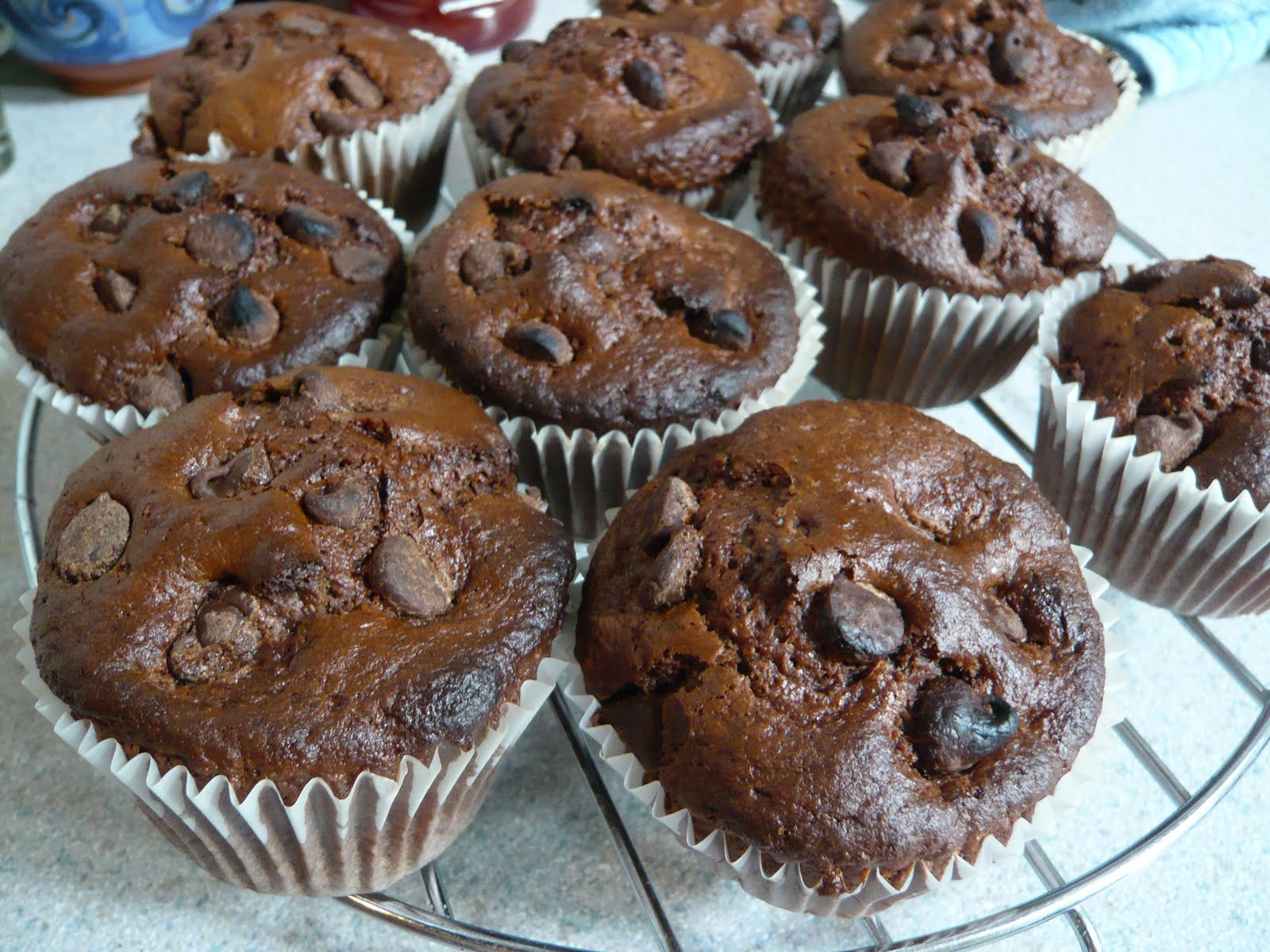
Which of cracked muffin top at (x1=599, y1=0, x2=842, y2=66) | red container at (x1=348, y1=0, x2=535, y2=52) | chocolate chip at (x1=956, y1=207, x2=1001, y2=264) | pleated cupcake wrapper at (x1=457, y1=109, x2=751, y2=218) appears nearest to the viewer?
chocolate chip at (x1=956, y1=207, x2=1001, y2=264)

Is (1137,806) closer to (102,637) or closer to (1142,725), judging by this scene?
(1142,725)

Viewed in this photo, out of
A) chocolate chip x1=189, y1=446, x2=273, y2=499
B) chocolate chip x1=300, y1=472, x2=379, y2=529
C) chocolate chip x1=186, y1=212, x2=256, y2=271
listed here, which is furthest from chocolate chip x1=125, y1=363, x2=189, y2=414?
chocolate chip x1=300, y1=472, x2=379, y2=529

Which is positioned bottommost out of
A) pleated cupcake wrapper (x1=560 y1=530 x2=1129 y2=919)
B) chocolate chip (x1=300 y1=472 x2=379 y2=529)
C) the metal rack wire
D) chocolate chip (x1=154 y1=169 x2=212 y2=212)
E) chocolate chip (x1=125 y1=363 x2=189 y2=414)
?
the metal rack wire

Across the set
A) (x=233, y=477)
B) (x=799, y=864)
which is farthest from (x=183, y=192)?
(x=799, y=864)

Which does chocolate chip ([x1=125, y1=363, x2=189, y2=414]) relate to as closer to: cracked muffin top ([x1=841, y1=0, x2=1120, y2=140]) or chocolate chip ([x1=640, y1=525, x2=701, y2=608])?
chocolate chip ([x1=640, y1=525, x2=701, y2=608])

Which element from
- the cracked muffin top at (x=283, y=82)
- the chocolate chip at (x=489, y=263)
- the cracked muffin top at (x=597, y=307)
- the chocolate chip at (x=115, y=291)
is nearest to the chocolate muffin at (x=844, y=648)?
the cracked muffin top at (x=597, y=307)

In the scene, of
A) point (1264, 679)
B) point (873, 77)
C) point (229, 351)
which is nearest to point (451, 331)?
point (229, 351)

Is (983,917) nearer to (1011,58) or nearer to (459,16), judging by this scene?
(1011,58)
